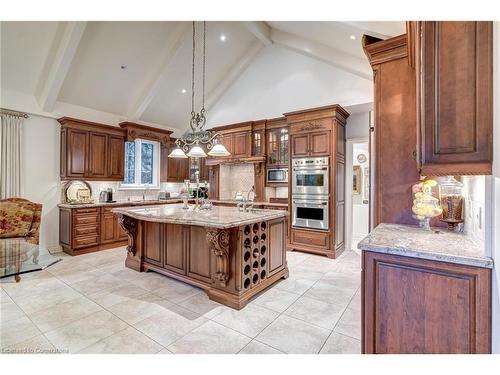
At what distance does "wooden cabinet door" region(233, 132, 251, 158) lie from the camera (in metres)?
5.88

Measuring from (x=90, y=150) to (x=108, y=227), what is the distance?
1641mm

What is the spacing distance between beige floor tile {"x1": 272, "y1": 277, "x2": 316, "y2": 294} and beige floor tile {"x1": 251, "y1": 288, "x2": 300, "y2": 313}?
103 mm

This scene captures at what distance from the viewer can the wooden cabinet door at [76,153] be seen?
4848 millimetres

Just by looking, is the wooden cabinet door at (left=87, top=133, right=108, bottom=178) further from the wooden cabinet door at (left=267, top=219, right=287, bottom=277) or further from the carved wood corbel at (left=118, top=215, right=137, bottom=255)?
the wooden cabinet door at (left=267, top=219, right=287, bottom=277)

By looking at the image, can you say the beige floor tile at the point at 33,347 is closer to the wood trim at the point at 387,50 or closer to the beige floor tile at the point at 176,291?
the beige floor tile at the point at 176,291

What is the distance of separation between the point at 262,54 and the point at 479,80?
17.4 ft

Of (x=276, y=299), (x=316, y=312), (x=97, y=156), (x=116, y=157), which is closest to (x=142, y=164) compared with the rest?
(x=116, y=157)

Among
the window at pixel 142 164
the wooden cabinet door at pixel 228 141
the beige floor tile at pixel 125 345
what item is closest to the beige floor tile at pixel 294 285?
the beige floor tile at pixel 125 345

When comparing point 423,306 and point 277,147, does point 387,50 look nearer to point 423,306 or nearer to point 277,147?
point 423,306

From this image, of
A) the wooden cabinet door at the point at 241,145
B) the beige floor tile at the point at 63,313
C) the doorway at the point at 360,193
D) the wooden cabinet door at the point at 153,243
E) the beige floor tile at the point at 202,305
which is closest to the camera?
the beige floor tile at the point at 63,313

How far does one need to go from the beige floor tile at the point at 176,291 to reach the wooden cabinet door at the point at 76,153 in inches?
127

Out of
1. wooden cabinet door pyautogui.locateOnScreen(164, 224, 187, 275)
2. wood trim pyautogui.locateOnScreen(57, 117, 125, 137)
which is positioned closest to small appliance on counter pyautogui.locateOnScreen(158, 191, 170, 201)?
wood trim pyautogui.locateOnScreen(57, 117, 125, 137)
